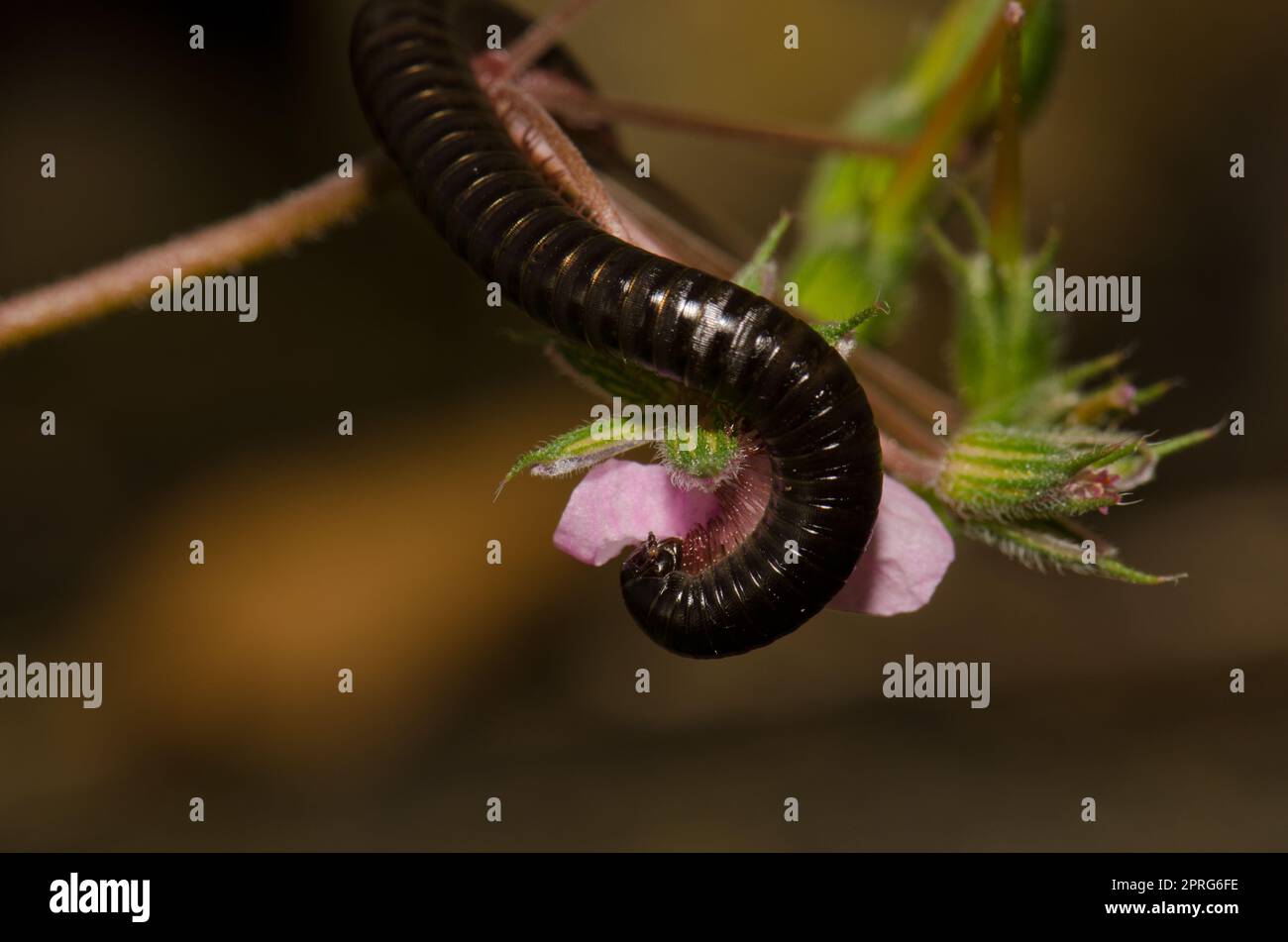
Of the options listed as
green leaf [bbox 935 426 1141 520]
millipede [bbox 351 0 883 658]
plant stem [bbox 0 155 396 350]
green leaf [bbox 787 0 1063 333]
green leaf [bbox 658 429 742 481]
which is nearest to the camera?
millipede [bbox 351 0 883 658]

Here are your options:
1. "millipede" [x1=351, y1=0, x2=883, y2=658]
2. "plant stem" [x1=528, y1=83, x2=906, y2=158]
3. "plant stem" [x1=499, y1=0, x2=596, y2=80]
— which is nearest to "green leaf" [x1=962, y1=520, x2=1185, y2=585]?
"millipede" [x1=351, y1=0, x2=883, y2=658]

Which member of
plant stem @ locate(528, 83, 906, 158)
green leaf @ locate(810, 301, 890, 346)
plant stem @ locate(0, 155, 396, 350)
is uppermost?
plant stem @ locate(528, 83, 906, 158)

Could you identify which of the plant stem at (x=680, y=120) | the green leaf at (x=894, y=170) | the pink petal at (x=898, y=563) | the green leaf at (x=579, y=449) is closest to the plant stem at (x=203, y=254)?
the plant stem at (x=680, y=120)

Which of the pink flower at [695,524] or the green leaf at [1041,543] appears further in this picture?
the green leaf at [1041,543]

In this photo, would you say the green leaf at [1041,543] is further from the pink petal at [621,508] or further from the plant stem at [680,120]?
the plant stem at [680,120]

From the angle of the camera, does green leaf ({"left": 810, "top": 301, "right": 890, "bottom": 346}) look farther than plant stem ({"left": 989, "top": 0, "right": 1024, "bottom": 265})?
No

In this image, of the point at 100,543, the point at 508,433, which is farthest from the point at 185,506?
the point at 508,433

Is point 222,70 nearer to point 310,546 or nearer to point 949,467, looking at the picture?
point 310,546

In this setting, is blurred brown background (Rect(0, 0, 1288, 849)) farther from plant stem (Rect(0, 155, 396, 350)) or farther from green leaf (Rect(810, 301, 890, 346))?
green leaf (Rect(810, 301, 890, 346))
